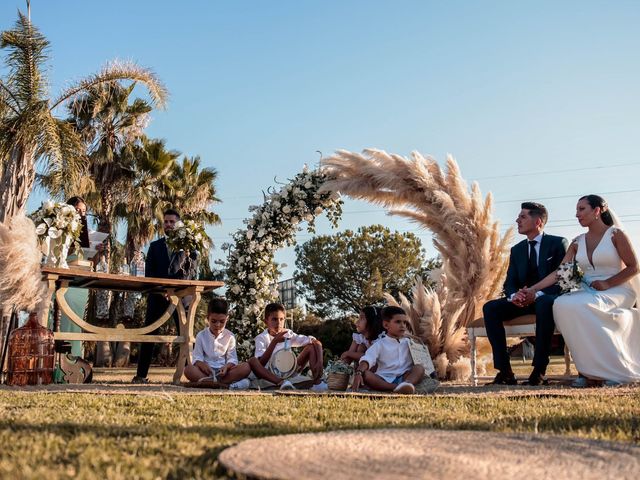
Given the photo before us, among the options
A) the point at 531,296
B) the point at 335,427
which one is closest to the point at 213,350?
the point at 531,296

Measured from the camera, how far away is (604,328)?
6371mm

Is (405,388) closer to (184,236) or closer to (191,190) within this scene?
(184,236)

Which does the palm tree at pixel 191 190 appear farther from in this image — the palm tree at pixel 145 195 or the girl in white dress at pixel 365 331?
the girl in white dress at pixel 365 331

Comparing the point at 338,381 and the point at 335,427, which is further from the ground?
the point at 335,427

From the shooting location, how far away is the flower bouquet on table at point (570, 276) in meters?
6.65

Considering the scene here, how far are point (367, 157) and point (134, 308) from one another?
19874 millimetres

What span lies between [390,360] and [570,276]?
6.26ft

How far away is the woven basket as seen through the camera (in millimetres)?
6562

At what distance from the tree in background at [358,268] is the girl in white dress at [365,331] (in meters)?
36.2

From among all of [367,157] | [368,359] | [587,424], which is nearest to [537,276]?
[368,359]

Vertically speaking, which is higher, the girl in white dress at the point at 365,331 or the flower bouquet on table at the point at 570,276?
the flower bouquet on table at the point at 570,276

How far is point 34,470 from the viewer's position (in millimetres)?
2051

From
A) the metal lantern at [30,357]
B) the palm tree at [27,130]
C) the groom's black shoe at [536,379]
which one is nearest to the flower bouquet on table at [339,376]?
the groom's black shoe at [536,379]

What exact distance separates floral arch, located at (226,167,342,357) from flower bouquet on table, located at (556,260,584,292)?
4415 millimetres
